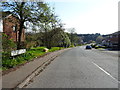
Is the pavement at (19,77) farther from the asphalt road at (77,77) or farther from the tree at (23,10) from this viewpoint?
the tree at (23,10)

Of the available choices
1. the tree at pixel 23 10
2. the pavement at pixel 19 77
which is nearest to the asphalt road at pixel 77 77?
the pavement at pixel 19 77

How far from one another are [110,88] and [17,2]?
15.3 m

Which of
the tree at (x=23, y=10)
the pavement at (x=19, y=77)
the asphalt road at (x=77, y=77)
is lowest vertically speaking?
the asphalt road at (x=77, y=77)

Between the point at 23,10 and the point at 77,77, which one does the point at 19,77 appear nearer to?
the point at 77,77

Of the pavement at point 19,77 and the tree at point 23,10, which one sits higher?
the tree at point 23,10

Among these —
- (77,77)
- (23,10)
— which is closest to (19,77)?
(77,77)

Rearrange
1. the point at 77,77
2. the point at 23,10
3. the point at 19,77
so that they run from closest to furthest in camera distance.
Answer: the point at 19,77 → the point at 77,77 → the point at 23,10

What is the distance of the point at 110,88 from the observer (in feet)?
21.8

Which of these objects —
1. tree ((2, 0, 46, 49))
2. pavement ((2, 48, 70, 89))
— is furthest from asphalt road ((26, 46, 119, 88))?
tree ((2, 0, 46, 49))

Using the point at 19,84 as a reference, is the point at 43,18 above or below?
above

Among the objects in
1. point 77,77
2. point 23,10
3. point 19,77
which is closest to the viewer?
point 19,77

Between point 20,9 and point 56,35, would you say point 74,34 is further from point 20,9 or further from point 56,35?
point 20,9

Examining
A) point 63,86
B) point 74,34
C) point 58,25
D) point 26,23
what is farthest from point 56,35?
point 74,34

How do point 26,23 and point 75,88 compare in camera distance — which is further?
point 26,23
